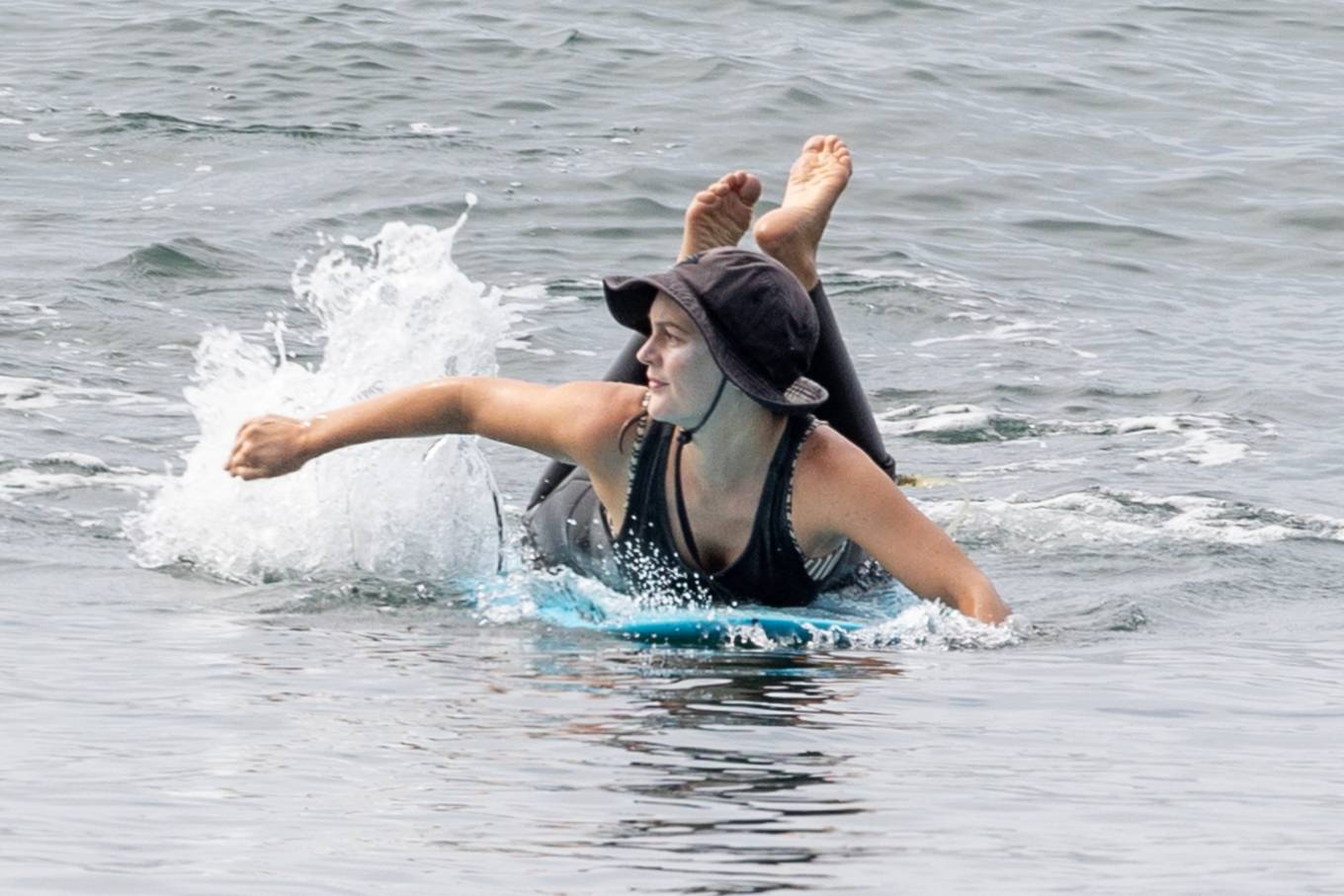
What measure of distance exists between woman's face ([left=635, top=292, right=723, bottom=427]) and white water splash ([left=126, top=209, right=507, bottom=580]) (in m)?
1.67

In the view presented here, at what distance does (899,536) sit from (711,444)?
1.81 feet

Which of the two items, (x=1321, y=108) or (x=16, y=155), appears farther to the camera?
(x=1321, y=108)

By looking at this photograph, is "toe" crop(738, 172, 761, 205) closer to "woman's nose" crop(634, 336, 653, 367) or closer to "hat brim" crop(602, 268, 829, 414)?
"hat brim" crop(602, 268, 829, 414)

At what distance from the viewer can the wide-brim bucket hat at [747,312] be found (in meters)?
5.57

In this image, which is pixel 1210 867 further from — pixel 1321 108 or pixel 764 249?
pixel 1321 108

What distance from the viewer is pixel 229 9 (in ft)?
63.6

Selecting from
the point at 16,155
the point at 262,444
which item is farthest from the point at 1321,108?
the point at 262,444

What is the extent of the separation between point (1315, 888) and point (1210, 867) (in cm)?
17

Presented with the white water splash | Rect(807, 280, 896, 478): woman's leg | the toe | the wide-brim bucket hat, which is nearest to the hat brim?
the wide-brim bucket hat

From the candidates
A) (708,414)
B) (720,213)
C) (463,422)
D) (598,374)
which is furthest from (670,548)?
(598,374)

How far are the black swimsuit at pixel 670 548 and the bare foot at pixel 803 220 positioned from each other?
756 mm

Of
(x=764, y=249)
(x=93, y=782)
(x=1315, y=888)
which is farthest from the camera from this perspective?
(x=764, y=249)

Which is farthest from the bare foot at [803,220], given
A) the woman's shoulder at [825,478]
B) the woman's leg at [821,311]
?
the woman's shoulder at [825,478]

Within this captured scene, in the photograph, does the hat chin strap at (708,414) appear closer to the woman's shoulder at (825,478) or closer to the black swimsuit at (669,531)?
the black swimsuit at (669,531)
